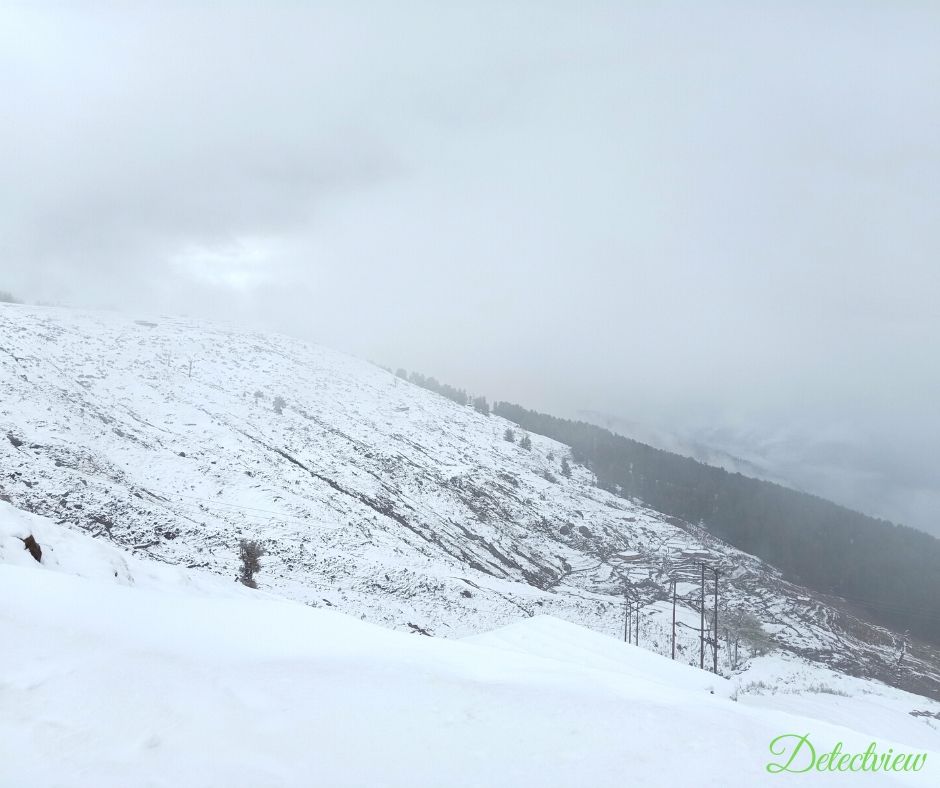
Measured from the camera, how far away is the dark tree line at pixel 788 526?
102625mm

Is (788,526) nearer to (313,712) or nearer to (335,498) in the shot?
(335,498)

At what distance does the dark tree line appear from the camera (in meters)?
103

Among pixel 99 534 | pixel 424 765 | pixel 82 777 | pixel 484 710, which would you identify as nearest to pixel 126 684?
pixel 82 777

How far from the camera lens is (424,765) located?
3.95 metres

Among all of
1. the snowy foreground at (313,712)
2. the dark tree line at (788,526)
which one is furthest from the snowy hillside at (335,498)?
the dark tree line at (788,526)

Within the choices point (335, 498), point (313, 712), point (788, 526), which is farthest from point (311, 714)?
point (788, 526)

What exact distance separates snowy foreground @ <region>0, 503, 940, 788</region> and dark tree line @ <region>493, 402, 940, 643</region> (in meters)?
97.7

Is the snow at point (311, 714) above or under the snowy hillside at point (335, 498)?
above

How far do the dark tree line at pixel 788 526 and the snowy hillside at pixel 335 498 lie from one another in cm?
2648

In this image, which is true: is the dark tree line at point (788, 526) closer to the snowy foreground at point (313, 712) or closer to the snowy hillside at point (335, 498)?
the snowy hillside at point (335, 498)

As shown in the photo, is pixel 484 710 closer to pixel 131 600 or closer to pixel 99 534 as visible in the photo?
pixel 131 600

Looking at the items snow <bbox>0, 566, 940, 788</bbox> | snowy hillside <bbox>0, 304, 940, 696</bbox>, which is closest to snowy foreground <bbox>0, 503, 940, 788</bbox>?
snow <bbox>0, 566, 940, 788</bbox>

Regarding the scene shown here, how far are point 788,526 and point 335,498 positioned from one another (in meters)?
120

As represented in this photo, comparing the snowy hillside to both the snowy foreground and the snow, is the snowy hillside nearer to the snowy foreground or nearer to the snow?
the snowy foreground
